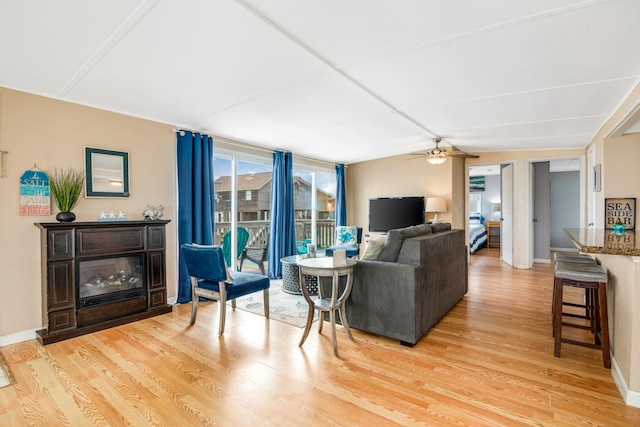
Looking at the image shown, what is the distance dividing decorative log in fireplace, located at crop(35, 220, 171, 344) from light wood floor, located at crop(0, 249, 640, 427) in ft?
0.65

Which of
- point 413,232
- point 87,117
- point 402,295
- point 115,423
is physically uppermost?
point 87,117

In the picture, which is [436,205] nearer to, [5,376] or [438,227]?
[438,227]

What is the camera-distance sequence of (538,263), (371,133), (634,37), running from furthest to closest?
(538,263), (371,133), (634,37)

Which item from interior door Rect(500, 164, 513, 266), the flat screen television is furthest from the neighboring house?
interior door Rect(500, 164, 513, 266)

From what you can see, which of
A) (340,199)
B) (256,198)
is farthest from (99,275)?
(340,199)

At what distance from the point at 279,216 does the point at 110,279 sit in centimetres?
268

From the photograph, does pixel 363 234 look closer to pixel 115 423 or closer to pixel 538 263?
pixel 538 263

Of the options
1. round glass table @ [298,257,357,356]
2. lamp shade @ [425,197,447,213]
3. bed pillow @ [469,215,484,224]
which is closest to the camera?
round glass table @ [298,257,357,356]

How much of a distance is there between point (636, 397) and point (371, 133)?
3875mm

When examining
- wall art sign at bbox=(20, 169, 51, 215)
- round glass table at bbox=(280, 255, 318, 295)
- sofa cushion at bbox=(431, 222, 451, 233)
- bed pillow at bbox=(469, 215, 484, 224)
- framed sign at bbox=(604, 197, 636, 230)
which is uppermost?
wall art sign at bbox=(20, 169, 51, 215)

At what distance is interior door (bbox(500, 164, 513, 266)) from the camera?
639 cm

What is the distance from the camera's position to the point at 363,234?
23.6 ft

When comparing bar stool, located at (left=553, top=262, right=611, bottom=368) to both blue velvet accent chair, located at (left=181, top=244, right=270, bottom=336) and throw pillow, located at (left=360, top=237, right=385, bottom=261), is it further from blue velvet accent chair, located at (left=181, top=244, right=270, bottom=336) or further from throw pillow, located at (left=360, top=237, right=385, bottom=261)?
blue velvet accent chair, located at (left=181, top=244, right=270, bottom=336)

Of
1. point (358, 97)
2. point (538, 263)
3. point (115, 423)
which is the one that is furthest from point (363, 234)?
point (115, 423)
